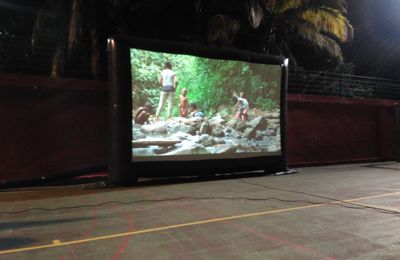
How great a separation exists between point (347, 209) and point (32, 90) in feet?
29.8

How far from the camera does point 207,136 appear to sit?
534 inches

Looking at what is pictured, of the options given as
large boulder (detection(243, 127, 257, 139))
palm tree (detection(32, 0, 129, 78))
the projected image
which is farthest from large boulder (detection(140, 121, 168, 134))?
palm tree (detection(32, 0, 129, 78))

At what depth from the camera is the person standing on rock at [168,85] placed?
1280 cm

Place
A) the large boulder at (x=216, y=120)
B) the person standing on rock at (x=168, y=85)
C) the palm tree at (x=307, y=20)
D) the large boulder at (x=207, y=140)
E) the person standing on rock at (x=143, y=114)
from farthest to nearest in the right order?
the palm tree at (x=307, y=20), the large boulder at (x=216, y=120), the large boulder at (x=207, y=140), the person standing on rock at (x=168, y=85), the person standing on rock at (x=143, y=114)

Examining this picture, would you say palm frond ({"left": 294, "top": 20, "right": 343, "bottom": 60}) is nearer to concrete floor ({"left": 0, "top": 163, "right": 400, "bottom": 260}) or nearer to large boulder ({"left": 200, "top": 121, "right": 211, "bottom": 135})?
large boulder ({"left": 200, "top": 121, "right": 211, "bottom": 135})

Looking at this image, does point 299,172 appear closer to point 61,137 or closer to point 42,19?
point 61,137

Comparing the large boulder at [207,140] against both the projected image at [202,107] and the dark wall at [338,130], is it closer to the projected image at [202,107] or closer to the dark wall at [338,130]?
the projected image at [202,107]

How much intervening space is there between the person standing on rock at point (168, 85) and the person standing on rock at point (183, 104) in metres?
0.32

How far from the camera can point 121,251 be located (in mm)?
5914

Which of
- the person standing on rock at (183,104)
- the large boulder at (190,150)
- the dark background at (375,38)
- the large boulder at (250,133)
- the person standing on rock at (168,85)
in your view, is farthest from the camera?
the dark background at (375,38)

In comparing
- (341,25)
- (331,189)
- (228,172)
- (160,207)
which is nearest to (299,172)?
(228,172)

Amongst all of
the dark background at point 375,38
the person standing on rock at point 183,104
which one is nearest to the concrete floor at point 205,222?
the person standing on rock at point 183,104

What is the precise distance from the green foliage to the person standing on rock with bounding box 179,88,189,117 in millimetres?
113

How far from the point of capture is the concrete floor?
19.4 feet
